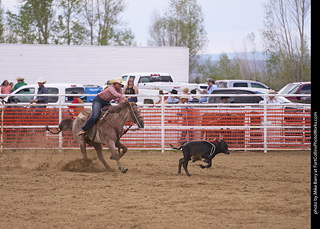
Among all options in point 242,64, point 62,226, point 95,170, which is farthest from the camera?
point 242,64

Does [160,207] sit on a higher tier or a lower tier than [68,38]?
lower

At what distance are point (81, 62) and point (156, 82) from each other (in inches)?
305

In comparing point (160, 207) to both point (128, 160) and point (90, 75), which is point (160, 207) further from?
point (90, 75)

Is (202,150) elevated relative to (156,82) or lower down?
lower down

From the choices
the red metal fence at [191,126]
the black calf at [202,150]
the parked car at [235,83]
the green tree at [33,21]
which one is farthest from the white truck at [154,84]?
the green tree at [33,21]

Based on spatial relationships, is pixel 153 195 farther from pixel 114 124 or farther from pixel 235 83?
pixel 235 83

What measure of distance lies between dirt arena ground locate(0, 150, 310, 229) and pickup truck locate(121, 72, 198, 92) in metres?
9.61

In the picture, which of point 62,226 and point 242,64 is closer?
point 62,226

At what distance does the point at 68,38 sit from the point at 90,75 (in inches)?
803

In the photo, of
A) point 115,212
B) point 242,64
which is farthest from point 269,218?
point 242,64

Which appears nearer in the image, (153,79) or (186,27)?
(153,79)

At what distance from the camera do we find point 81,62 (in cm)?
3095

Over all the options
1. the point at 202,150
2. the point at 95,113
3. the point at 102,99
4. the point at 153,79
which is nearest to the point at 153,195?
the point at 202,150
